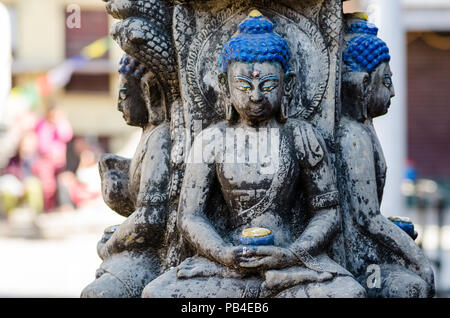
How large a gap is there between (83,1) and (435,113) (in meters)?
7.33

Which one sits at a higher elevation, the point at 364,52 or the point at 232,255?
the point at 364,52

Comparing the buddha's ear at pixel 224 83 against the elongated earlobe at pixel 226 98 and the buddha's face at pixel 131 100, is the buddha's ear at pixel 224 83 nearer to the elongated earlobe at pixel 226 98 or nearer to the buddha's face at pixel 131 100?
the elongated earlobe at pixel 226 98

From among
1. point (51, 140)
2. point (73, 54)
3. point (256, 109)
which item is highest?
point (73, 54)

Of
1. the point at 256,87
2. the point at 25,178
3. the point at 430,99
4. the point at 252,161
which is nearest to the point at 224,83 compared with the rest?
the point at 256,87

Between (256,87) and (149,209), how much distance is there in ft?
2.56

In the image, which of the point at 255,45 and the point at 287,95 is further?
the point at 287,95

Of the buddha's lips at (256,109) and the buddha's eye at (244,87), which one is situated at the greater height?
the buddha's eye at (244,87)

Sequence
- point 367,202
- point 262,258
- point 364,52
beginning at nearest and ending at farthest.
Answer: point 262,258
point 367,202
point 364,52

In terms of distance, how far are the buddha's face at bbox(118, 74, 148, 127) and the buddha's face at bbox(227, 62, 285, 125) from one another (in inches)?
28.0

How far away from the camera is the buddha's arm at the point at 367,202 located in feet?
11.2

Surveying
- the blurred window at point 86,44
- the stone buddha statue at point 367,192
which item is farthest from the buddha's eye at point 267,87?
the blurred window at point 86,44

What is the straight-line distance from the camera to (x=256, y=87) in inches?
125

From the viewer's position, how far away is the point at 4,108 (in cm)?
1232

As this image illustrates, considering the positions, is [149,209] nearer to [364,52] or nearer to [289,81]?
[289,81]
